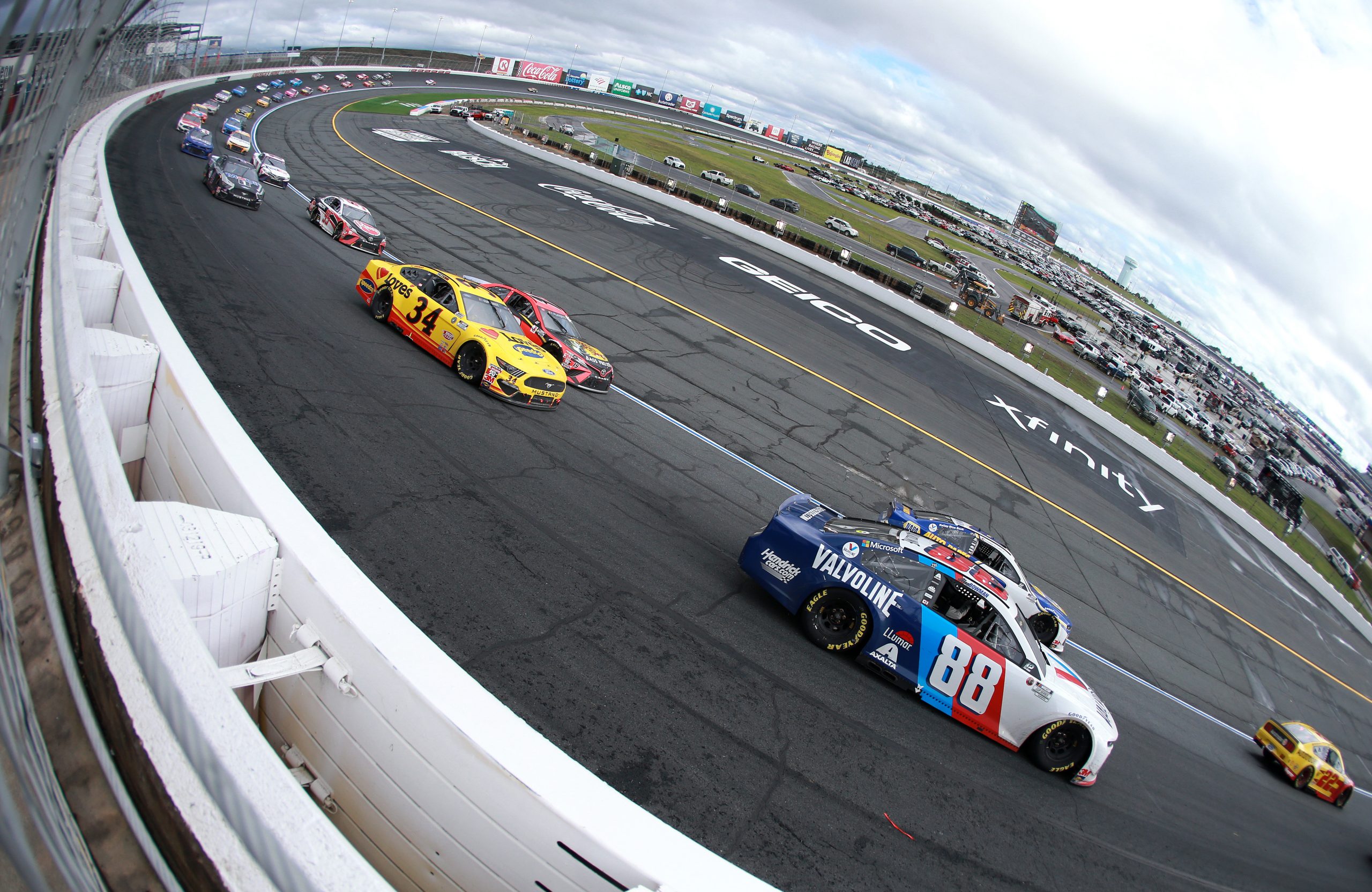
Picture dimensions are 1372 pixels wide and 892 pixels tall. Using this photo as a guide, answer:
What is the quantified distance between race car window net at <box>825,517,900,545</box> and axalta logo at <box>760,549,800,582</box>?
61 centimetres

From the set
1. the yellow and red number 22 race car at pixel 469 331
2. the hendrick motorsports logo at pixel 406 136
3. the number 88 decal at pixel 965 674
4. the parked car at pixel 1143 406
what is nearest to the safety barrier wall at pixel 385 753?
the number 88 decal at pixel 965 674

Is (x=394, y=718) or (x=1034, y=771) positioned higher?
(x=394, y=718)

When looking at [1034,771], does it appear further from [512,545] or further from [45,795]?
[45,795]

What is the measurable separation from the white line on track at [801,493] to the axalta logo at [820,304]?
14.5m

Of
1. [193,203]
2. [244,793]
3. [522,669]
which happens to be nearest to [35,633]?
[244,793]

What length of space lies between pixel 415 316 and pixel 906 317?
78.0 ft

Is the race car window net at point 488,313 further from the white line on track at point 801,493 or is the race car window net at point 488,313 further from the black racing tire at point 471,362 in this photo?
the white line on track at point 801,493

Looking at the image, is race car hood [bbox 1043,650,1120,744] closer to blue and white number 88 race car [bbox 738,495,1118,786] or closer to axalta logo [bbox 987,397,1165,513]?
blue and white number 88 race car [bbox 738,495,1118,786]

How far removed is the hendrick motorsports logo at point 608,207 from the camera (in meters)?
32.6

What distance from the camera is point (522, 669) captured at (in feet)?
21.2

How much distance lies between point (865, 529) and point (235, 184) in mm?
20489

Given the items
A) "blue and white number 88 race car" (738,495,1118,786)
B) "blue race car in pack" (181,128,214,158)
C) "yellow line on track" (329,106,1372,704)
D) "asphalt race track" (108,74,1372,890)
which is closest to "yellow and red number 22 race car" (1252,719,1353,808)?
"asphalt race track" (108,74,1372,890)

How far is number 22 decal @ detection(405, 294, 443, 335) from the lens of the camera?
43.0ft

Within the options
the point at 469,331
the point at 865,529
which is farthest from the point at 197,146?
the point at 865,529
